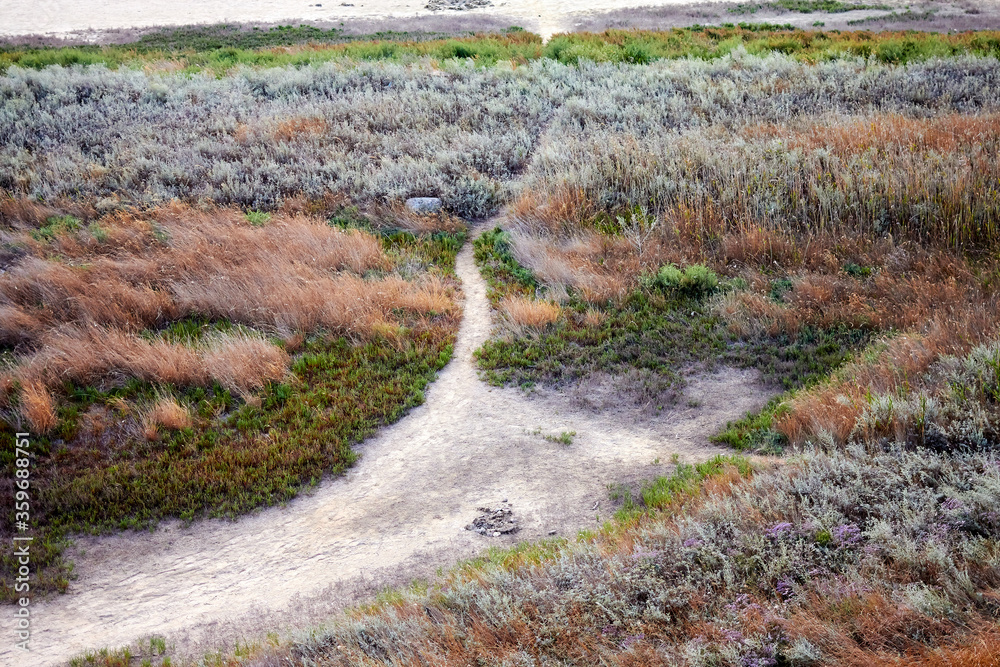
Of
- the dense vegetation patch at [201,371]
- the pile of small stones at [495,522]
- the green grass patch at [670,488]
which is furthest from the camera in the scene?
the dense vegetation patch at [201,371]

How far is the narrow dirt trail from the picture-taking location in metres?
5.93

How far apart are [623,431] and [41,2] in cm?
5942

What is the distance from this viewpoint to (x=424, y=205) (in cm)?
1379

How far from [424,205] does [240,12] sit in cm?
4233

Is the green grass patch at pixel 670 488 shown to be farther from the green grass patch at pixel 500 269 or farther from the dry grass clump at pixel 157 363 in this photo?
the dry grass clump at pixel 157 363

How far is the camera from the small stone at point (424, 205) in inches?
536

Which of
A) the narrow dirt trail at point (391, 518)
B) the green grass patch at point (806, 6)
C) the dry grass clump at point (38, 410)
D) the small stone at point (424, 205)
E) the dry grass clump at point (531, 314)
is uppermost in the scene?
the green grass patch at point (806, 6)

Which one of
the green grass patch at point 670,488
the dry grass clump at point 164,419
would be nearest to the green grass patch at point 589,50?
the dry grass clump at point 164,419

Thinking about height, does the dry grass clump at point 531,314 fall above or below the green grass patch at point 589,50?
below

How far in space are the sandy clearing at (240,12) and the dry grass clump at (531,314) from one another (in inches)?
1303

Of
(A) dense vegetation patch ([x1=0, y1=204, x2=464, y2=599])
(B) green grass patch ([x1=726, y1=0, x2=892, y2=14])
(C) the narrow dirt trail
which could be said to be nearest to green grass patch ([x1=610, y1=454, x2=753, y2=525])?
(C) the narrow dirt trail

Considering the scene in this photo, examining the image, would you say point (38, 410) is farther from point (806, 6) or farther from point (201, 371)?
point (806, 6)

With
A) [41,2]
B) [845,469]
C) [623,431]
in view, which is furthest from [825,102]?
[41,2]

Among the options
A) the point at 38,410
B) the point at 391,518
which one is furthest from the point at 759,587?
the point at 38,410
